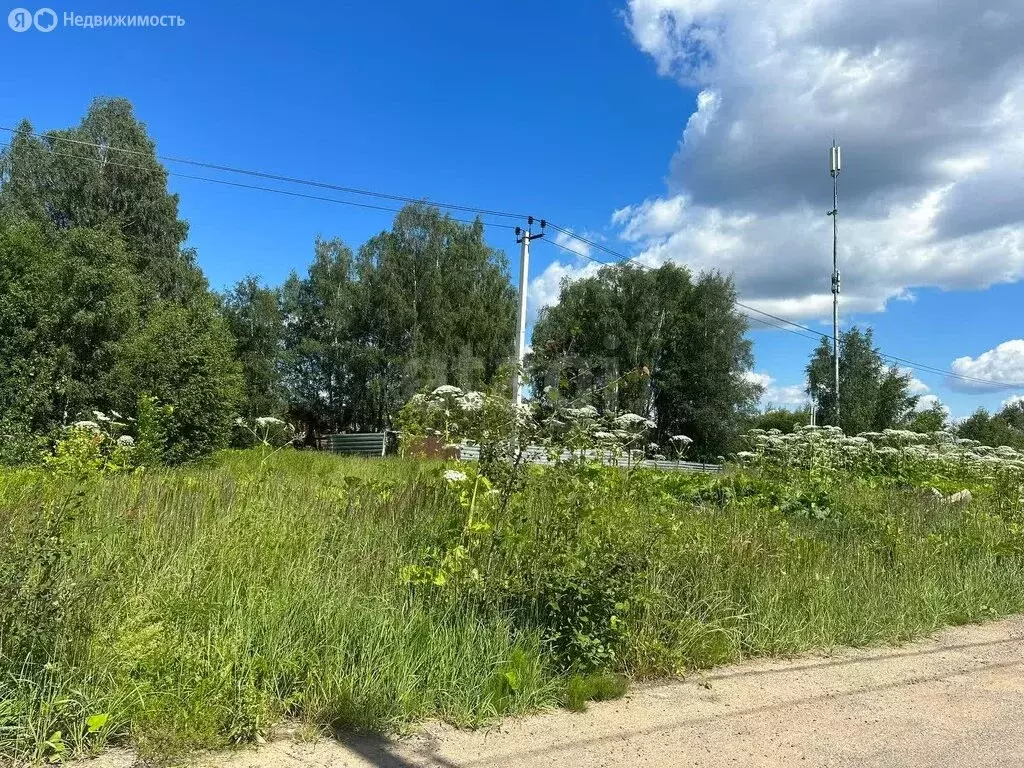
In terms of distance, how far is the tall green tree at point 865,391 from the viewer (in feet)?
116

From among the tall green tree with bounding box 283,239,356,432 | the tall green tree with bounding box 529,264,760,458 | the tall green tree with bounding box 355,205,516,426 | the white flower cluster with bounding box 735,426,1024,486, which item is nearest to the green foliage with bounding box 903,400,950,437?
the white flower cluster with bounding box 735,426,1024,486

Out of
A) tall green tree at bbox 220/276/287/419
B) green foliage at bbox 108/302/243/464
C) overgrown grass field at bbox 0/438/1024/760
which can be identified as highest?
tall green tree at bbox 220/276/287/419

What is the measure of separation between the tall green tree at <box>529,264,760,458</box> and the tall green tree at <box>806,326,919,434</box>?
545 centimetres

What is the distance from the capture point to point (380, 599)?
4.18 metres

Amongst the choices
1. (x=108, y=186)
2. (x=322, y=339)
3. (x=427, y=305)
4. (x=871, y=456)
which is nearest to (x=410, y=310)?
(x=427, y=305)

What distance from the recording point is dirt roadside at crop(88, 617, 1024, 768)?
326 cm

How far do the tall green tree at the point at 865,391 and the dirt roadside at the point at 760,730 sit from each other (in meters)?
31.0

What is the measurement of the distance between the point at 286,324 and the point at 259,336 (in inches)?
145

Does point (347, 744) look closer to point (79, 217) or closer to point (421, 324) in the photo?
point (79, 217)

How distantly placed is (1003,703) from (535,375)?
355 centimetres

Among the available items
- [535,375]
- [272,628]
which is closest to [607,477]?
[535,375]

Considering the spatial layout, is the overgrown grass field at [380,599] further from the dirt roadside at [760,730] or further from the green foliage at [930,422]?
the green foliage at [930,422]

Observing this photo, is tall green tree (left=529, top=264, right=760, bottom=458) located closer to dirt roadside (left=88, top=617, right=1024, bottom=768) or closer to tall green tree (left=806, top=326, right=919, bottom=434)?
tall green tree (left=806, top=326, right=919, bottom=434)

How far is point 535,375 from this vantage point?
206 inches
